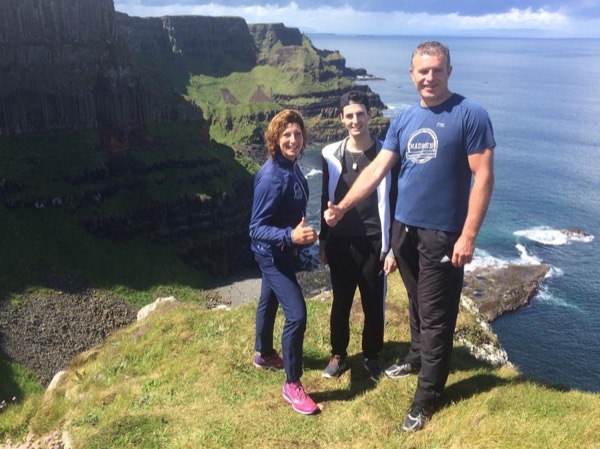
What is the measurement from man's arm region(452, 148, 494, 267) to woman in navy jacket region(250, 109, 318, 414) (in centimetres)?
260

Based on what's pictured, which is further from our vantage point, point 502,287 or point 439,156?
point 502,287

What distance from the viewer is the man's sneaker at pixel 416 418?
8.15 m

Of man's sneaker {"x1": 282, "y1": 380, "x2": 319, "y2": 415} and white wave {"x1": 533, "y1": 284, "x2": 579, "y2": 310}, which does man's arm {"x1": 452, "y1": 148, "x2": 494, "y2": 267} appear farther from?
white wave {"x1": 533, "y1": 284, "x2": 579, "y2": 310}

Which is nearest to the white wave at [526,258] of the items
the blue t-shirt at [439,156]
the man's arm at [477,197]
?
the blue t-shirt at [439,156]

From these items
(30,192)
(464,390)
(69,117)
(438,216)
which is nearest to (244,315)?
(464,390)

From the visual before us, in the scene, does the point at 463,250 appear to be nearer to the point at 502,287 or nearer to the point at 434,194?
the point at 434,194

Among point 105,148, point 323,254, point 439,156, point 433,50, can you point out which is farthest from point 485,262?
point 433,50

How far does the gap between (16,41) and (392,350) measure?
63735 millimetres

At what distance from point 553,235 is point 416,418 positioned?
7030 centimetres

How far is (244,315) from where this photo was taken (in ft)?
50.1

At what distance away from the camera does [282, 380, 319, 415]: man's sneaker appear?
30.2ft

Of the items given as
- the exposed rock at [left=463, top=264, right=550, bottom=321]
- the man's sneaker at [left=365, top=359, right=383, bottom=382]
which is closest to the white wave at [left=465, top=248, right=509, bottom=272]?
the exposed rock at [left=463, top=264, right=550, bottom=321]

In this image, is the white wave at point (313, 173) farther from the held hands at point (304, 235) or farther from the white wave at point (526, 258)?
the held hands at point (304, 235)

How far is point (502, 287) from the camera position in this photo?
54969mm
